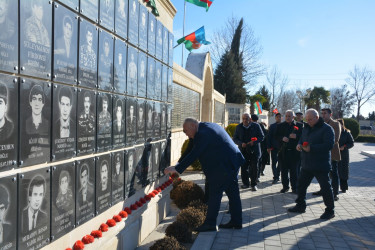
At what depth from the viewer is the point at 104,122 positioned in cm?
358

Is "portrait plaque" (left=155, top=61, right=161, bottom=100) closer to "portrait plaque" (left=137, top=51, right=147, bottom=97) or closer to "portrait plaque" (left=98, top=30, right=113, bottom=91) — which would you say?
"portrait plaque" (left=137, top=51, right=147, bottom=97)

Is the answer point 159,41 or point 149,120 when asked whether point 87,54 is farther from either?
point 159,41

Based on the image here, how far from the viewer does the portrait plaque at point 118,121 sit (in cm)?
383

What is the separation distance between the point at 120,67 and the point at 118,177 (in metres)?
1.29

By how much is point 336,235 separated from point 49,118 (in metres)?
4.35

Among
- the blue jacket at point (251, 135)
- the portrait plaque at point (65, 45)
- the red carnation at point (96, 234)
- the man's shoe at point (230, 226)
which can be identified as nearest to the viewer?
the portrait plaque at point (65, 45)

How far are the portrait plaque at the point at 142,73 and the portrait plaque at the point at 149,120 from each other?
28cm

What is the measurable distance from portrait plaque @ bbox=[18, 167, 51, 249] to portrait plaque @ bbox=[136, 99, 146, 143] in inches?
79.5

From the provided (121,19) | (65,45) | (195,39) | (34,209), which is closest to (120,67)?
(121,19)

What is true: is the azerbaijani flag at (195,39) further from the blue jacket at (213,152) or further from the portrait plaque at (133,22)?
the portrait plaque at (133,22)

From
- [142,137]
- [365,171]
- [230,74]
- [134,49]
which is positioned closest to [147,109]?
[142,137]

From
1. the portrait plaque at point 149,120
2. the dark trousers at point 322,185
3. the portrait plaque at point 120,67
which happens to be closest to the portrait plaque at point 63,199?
the portrait plaque at point 120,67

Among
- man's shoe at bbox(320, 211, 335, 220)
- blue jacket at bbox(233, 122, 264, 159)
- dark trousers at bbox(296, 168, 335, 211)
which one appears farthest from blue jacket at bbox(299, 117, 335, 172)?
blue jacket at bbox(233, 122, 264, 159)

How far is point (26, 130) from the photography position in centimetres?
236
